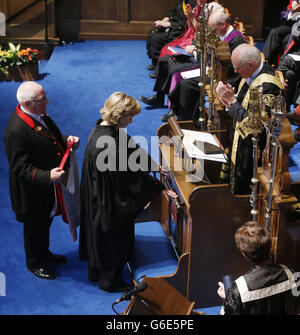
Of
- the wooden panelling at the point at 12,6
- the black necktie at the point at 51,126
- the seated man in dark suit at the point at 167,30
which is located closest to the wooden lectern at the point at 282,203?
the black necktie at the point at 51,126

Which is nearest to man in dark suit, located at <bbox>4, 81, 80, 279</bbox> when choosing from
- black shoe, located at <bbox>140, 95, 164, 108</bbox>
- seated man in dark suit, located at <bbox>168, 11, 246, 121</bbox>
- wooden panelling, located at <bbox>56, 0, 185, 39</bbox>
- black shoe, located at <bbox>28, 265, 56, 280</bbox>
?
black shoe, located at <bbox>28, 265, 56, 280</bbox>

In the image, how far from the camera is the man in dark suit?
153 inches

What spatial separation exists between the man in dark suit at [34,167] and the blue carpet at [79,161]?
20 cm

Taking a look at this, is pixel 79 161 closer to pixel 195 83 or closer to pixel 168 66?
pixel 195 83

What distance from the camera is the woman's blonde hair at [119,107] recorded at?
373cm

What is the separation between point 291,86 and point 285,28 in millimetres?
1689

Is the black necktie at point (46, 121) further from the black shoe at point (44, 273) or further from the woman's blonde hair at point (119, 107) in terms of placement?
the black shoe at point (44, 273)

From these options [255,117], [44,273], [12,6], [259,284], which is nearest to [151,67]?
[12,6]

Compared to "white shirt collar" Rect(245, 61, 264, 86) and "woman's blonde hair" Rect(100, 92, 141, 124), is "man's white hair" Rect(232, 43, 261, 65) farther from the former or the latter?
"woman's blonde hair" Rect(100, 92, 141, 124)

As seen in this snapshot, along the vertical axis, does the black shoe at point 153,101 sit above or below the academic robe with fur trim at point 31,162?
below

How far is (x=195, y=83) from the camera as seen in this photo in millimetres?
6555

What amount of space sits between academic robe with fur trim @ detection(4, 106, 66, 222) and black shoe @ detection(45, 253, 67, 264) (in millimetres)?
448

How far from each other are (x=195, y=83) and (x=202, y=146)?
8.93ft

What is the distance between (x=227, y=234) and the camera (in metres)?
3.82
